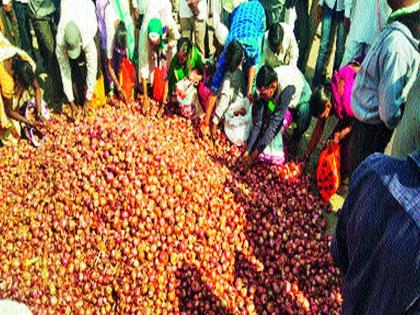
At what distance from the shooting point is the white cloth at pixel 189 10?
15.9 ft

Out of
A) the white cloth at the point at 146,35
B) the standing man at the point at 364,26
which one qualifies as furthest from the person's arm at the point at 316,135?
the white cloth at the point at 146,35

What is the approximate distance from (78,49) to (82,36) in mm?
136

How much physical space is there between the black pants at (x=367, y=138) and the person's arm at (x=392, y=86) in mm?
306

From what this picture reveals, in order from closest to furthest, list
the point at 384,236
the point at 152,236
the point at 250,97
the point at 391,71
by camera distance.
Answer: the point at 384,236
the point at 391,71
the point at 152,236
the point at 250,97

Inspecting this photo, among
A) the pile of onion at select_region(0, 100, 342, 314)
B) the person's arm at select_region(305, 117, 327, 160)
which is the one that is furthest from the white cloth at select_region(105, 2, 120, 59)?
the person's arm at select_region(305, 117, 327, 160)

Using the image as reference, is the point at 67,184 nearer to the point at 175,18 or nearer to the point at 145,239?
the point at 145,239

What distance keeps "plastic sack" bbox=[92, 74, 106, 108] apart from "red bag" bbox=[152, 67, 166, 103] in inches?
22.1

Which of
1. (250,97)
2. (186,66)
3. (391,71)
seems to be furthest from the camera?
(186,66)

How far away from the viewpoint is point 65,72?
4.66m

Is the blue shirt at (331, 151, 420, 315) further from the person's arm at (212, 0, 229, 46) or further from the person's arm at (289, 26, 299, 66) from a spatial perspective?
the person's arm at (212, 0, 229, 46)

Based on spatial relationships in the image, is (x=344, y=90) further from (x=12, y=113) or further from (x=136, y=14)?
(x=12, y=113)

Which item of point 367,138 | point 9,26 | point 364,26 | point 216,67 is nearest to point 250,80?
point 216,67

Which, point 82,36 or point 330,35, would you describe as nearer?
point 82,36

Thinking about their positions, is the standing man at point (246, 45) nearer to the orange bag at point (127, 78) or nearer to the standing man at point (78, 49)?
the orange bag at point (127, 78)
